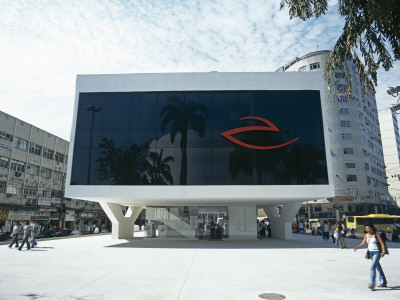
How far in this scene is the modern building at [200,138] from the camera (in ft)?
70.3

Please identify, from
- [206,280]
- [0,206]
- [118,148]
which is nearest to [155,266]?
[206,280]

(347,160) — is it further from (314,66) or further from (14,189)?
(14,189)

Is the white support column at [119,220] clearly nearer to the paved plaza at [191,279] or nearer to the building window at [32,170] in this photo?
the paved plaza at [191,279]

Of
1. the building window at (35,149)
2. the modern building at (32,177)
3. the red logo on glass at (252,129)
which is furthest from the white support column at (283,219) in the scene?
the building window at (35,149)

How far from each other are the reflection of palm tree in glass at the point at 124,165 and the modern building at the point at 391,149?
9363cm

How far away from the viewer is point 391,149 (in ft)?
321

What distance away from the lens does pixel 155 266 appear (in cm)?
1229

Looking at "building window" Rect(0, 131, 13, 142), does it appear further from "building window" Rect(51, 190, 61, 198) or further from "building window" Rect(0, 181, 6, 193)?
"building window" Rect(51, 190, 61, 198)

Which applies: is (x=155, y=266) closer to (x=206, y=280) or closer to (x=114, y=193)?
(x=206, y=280)

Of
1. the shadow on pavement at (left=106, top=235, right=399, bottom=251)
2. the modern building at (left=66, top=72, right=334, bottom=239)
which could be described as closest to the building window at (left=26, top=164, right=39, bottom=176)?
the modern building at (left=66, top=72, right=334, bottom=239)

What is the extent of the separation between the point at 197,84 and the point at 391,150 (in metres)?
97.9

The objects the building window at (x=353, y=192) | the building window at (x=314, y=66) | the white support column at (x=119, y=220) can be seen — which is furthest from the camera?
the building window at (x=314, y=66)

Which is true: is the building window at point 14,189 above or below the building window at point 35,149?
below

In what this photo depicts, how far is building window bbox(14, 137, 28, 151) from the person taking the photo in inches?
1683
